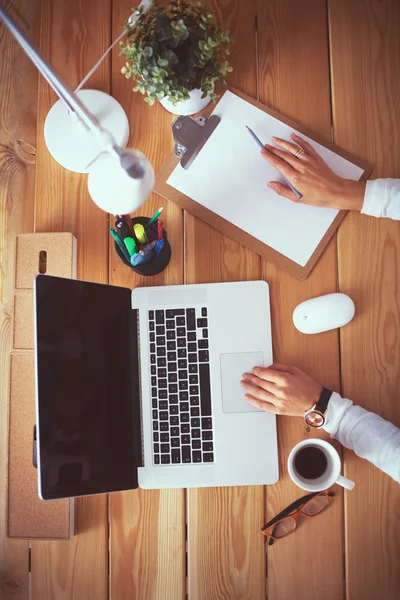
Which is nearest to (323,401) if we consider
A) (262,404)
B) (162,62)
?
(262,404)

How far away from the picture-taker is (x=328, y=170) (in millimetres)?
998

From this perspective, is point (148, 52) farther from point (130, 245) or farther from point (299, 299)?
point (299, 299)

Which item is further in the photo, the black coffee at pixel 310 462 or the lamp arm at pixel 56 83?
the black coffee at pixel 310 462

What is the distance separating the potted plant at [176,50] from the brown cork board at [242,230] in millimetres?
162

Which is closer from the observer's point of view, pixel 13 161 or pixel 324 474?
pixel 324 474

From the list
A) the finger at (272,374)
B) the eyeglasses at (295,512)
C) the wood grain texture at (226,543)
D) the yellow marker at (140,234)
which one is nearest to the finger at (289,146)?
the wood grain texture at (226,543)

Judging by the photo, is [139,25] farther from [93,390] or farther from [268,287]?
[93,390]

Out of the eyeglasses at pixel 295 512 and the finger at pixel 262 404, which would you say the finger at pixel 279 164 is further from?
the eyeglasses at pixel 295 512

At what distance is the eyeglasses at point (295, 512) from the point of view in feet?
3.21

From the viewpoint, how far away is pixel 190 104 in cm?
101

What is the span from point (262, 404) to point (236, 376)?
8 cm

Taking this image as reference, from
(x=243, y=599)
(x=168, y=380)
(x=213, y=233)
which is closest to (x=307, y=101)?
(x=213, y=233)

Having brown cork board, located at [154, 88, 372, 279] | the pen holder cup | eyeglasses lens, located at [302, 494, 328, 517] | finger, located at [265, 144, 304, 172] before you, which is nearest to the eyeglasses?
eyeglasses lens, located at [302, 494, 328, 517]

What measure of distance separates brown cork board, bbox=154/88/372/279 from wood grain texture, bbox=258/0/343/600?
17 millimetres
